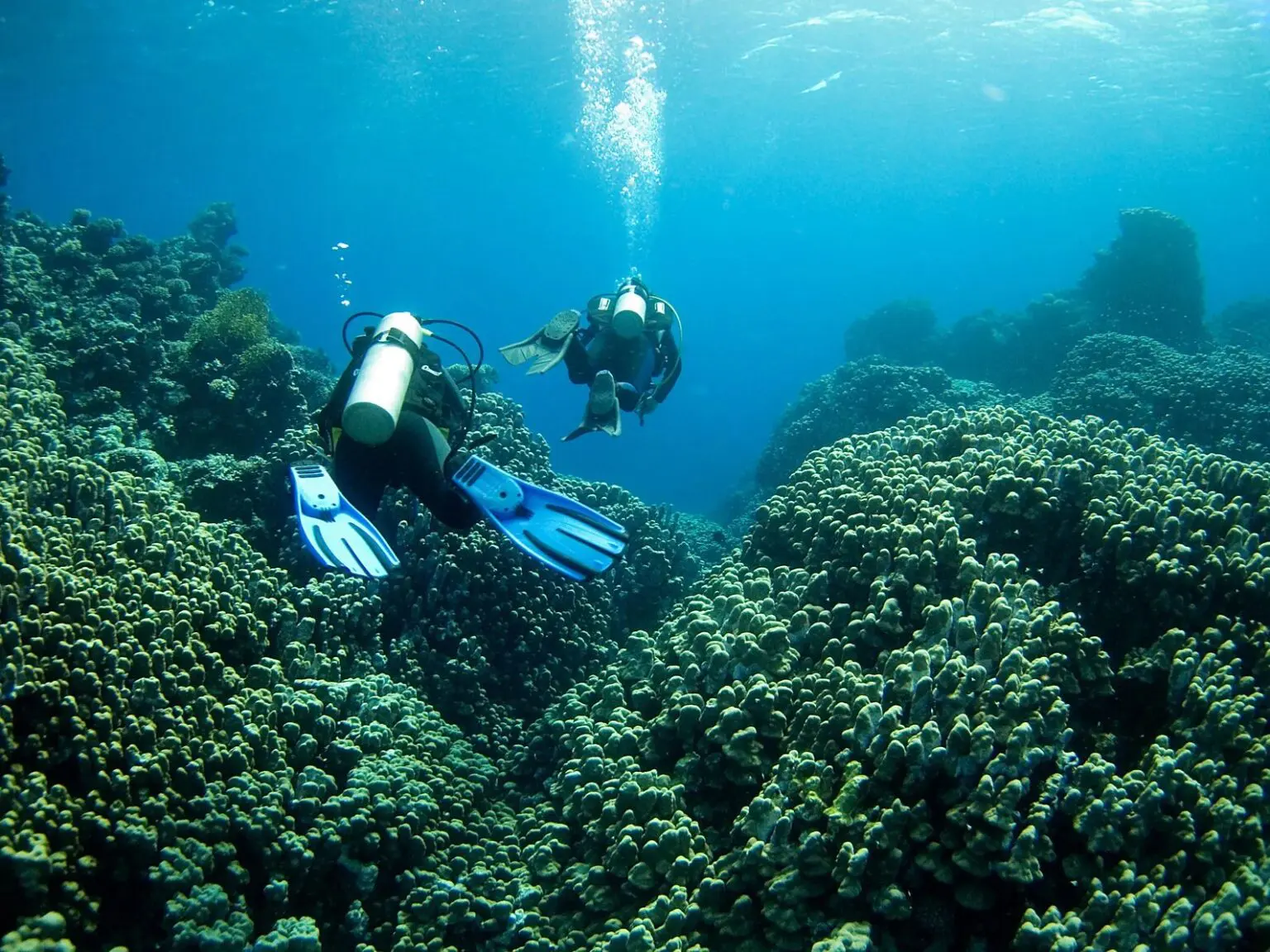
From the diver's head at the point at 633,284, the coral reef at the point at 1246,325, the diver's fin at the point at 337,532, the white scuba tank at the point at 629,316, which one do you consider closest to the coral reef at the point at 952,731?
the diver's fin at the point at 337,532

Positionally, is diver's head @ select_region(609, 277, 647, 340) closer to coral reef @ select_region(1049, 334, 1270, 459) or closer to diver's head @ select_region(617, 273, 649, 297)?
diver's head @ select_region(617, 273, 649, 297)

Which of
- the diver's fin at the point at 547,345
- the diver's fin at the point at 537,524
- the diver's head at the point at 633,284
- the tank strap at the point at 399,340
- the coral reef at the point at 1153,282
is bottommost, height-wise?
the diver's fin at the point at 537,524

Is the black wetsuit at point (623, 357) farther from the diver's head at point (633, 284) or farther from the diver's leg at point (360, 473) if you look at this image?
the diver's leg at point (360, 473)

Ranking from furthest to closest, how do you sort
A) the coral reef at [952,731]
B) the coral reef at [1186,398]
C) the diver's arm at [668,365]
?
the coral reef at [1186,398] < the diver's arm at [668,365] < the coral reef at [952,731]

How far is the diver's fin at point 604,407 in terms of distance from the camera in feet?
26.6

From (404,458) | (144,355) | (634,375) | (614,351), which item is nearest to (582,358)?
(614,351)

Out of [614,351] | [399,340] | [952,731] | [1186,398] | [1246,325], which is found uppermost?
[1246,325]

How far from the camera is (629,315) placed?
8164 mm

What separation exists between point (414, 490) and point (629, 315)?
160 inches

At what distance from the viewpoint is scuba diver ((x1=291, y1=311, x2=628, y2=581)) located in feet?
15.7

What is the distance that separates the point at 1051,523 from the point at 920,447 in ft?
4.38

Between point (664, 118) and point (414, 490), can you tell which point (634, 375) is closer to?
point (414, 490)

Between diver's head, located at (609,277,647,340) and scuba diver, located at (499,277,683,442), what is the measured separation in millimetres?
10

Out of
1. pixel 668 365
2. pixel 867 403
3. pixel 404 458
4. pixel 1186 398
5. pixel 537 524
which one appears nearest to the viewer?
pixel 404 458
